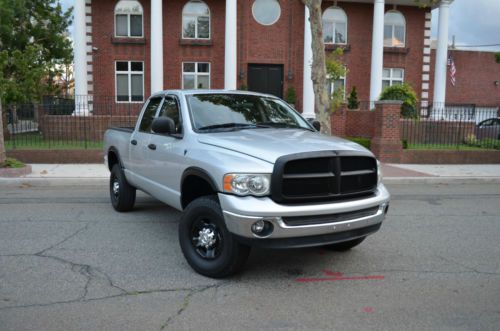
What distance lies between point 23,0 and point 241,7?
9662mm

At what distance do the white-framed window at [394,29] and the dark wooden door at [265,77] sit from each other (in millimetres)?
5763

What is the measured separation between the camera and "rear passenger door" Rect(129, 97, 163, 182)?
6.25 meters

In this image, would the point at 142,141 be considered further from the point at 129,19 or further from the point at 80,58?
→ the point at 129,19

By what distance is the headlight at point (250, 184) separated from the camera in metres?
4.21

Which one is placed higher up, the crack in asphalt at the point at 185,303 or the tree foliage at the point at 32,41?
the tree foliage at the point at 32,41

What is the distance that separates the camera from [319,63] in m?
12.2

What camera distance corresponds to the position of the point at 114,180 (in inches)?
305

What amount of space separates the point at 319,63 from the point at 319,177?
8.43 m

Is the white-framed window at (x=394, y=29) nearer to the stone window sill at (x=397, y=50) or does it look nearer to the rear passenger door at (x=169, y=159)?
the stone window sill at (x=397, y=50)

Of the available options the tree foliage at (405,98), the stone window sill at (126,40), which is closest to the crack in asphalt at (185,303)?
the tree foliage at (405,98)

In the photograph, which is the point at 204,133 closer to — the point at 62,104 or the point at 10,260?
the point at 10,260

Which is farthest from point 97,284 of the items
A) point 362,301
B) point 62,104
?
point 62,104

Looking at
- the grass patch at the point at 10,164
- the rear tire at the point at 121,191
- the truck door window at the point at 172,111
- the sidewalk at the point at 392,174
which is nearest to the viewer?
the truck door window at the point at 172,111

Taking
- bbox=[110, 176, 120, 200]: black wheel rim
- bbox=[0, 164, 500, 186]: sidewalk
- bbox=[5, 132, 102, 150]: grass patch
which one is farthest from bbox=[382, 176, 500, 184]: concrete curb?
bbox=[5, 132, 102, 150]: grass patch
